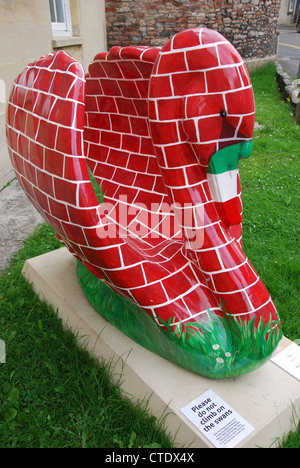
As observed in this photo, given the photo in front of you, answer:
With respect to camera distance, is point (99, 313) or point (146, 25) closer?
point (99, 313)

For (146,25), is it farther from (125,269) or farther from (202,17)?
(125,269)

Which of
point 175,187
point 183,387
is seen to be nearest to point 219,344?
point 183,387

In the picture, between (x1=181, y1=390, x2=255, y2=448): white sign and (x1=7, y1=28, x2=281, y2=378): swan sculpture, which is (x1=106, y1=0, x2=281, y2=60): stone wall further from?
(x1=181, y1=390, x2=255, y2=448): white sign

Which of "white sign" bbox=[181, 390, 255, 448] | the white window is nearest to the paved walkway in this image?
"white sign" bbox=[181, 390, 255, 448]

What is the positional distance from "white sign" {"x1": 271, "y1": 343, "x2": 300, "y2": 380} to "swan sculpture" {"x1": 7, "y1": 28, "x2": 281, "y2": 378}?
0.71 ft

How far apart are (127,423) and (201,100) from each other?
118 centimetres

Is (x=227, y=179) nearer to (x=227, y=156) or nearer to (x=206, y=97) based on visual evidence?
(x=227, y=156)

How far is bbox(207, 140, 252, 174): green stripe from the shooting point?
1.32m

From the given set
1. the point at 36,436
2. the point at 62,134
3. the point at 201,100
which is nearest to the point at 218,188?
the point at 201,100

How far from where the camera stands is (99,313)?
183 cm

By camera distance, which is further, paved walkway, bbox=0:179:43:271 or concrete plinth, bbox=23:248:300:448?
paved walkway, bbox=0:179:43:271

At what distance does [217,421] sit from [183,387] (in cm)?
17

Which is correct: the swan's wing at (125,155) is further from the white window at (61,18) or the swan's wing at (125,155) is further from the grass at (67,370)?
the white window at (61,18)

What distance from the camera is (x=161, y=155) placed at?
4.49ft
